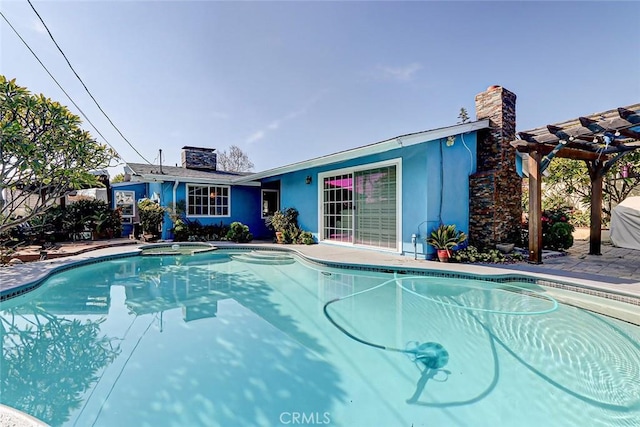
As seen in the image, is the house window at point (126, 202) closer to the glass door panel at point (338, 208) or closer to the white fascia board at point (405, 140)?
the glass door panel at point (338, 208)

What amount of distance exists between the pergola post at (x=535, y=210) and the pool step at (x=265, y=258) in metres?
6.24

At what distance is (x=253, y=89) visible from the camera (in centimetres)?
1252

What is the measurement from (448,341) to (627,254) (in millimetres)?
8281

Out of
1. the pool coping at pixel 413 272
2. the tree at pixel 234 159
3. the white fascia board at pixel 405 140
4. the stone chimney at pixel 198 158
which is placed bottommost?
the pool coping at pixel 413 272

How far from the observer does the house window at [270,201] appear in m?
14.4

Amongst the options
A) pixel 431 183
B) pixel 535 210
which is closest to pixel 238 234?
pixel 431 183

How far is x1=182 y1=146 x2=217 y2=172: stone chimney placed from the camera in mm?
15508

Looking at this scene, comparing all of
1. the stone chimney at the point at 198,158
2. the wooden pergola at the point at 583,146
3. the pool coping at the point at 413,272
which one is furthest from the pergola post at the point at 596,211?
the stone chimney at the point at 198,158

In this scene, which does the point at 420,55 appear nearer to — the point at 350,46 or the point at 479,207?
the point at 350,46

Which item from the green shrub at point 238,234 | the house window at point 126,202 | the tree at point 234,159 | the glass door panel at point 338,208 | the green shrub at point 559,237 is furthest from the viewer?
the tree at point 234,159

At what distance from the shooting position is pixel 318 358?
318cm

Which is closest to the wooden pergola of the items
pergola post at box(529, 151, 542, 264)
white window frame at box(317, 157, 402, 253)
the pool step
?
pergola post at box(529, 151, 542, 264)

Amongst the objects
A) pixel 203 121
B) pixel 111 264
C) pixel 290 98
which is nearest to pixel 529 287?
pixel 111 264

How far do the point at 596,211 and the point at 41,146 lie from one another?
570 inches
